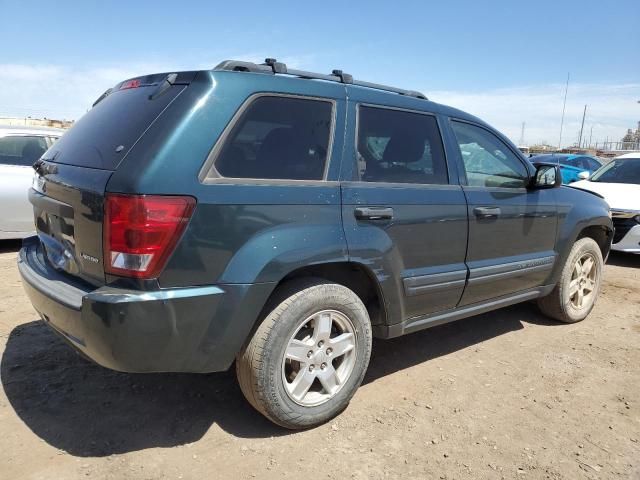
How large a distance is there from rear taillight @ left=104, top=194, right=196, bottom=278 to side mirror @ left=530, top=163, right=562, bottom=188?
9.45 ft

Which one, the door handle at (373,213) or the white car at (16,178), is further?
the white car at (16,178)

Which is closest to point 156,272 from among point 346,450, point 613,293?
point 346,450

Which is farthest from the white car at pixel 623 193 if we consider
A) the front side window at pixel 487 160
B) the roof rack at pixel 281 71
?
the roof rack at pixel 281 71

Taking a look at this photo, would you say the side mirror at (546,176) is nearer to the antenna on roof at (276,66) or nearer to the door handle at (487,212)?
the door handle at (487,212)

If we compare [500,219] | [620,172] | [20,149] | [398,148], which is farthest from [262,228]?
[620,172]

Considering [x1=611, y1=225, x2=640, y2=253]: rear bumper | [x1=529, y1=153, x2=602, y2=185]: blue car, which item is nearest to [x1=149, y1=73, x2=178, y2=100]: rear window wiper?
[x1=611, y1=225, x2=640, y2=253]: rear bumper

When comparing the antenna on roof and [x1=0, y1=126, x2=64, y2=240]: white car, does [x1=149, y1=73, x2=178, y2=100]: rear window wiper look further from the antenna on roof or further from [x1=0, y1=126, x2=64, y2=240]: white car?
[x1=0, y1=126, x2=64, y2=240]: white car

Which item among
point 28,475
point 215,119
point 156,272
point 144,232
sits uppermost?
point 215,119

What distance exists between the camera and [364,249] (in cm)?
279

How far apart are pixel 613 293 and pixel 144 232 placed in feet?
17.9

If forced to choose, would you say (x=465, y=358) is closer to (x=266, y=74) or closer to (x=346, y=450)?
(x=346, y=450)

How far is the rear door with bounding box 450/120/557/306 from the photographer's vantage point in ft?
11.6

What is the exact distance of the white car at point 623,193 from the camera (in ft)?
22.3

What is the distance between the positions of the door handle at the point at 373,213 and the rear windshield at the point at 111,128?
112cm
